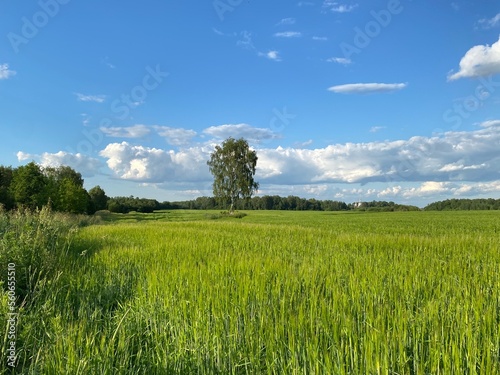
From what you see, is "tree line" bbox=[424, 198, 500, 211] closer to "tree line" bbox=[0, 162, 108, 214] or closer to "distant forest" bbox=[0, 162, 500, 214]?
"distant forest" bbox=[0, 162, 500, 214]

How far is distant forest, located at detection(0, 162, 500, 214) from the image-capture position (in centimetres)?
4425

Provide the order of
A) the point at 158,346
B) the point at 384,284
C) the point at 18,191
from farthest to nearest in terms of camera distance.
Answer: the point at 18,191
the point at 384,284
the point at 158,346

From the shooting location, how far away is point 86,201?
198ft

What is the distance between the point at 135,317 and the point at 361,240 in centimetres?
929

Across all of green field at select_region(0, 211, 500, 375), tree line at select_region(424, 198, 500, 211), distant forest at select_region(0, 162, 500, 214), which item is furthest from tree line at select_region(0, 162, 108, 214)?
tree line at select_region(424, 198, 500, 211)

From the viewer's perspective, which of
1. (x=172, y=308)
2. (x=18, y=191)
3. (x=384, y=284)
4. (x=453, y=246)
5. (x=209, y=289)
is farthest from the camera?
(x=18, y=191)

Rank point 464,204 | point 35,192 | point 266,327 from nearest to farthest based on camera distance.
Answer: point 266,327
point 35,192
point 464,204

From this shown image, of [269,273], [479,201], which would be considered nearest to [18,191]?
[269,273]

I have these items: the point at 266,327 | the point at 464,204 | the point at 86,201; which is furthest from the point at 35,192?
the point at 464,204

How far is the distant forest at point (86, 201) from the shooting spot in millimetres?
44250

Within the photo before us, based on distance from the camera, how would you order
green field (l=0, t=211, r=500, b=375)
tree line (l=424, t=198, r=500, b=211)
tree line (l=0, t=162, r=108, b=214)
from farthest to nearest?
tree line (l=424, t=198, r=500, b=211) → tree line (l=0, t=162, r=108, b=214) → green field (l=0, t=211, r=500, b=375)

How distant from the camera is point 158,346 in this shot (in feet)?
11.3

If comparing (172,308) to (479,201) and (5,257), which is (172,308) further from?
(479,201)

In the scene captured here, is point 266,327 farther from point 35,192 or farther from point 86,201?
point 86,201
